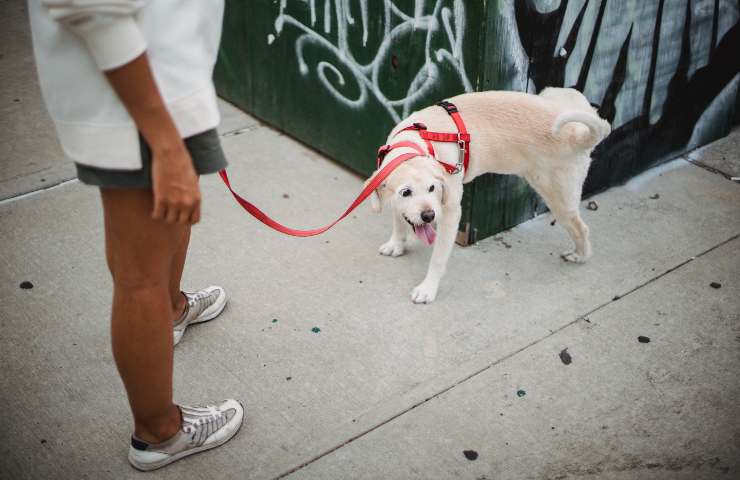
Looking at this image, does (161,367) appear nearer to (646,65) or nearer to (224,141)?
(224,141)

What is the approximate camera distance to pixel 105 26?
1.38 m

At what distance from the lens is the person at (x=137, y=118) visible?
1.43 m

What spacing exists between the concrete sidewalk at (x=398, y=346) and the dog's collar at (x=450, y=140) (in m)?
0.63

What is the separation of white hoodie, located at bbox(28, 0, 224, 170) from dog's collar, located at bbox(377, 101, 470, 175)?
1294mm

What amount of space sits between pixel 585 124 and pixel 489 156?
0.43m

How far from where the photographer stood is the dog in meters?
2.72

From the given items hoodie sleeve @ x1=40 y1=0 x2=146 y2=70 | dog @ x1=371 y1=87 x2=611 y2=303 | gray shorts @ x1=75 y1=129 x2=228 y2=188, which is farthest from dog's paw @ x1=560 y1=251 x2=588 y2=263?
hoodie sleeve @ x1=40 y1=0 x2=146 y2=70

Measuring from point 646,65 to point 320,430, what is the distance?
2.75 meters

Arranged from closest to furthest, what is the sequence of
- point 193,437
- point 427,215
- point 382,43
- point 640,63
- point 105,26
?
point 105,26 → point 193,437 → point 427,215 → point 382,43 → point 640,63

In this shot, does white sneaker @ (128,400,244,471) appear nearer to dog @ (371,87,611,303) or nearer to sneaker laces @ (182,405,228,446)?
sneaker laces @ (182,405,228,446)

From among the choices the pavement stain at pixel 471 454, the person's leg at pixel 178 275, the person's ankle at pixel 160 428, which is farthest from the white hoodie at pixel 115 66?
the pavement stain at pixel 471 454

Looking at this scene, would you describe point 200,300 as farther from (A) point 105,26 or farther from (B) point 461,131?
(A) point 105,26

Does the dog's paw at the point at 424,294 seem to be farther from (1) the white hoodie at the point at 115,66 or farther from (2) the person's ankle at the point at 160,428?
(1) the white hoodie at the point at 115,66

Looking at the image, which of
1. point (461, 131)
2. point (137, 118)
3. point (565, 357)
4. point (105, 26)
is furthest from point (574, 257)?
point (105, 26)
